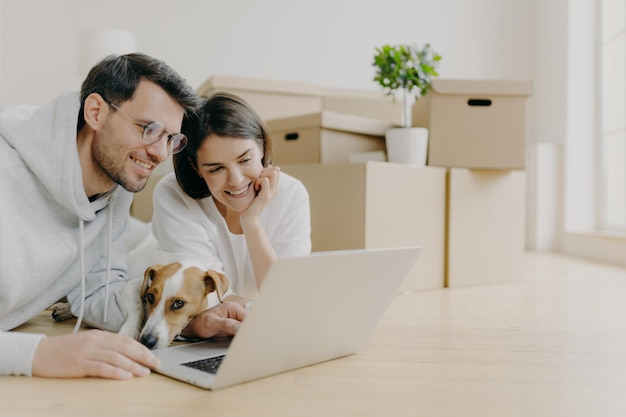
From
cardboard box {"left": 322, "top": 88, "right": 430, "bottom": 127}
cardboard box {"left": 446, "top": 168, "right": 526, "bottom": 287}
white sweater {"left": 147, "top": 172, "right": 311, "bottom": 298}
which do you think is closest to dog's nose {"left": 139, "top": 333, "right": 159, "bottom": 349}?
white sweater {"left": 147, "top": 172, "right": 311, "bottom": 298}

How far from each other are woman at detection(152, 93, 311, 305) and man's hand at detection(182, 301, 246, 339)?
11 cm

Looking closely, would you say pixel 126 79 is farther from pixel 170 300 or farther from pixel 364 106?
pixel 364 106

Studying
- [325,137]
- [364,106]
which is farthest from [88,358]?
[364,106]

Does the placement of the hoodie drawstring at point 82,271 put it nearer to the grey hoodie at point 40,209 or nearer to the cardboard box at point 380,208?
the grey hoodie at point 40,209

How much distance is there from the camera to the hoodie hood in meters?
1.17

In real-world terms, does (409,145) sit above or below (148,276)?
above

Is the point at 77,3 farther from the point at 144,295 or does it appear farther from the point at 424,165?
the point at 144,295

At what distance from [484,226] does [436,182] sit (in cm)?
28

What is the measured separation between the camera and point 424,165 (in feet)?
7.41

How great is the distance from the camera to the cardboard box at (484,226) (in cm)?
226

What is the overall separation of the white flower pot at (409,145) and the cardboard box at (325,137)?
0.49ft

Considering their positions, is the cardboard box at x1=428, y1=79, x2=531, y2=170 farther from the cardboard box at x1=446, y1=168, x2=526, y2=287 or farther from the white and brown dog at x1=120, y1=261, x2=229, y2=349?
the white and brown dog at x1=120, y1=261, x2=229, y2=349

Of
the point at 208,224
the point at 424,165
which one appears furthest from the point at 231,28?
the point at 208,224

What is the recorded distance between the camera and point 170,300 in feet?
3.92
